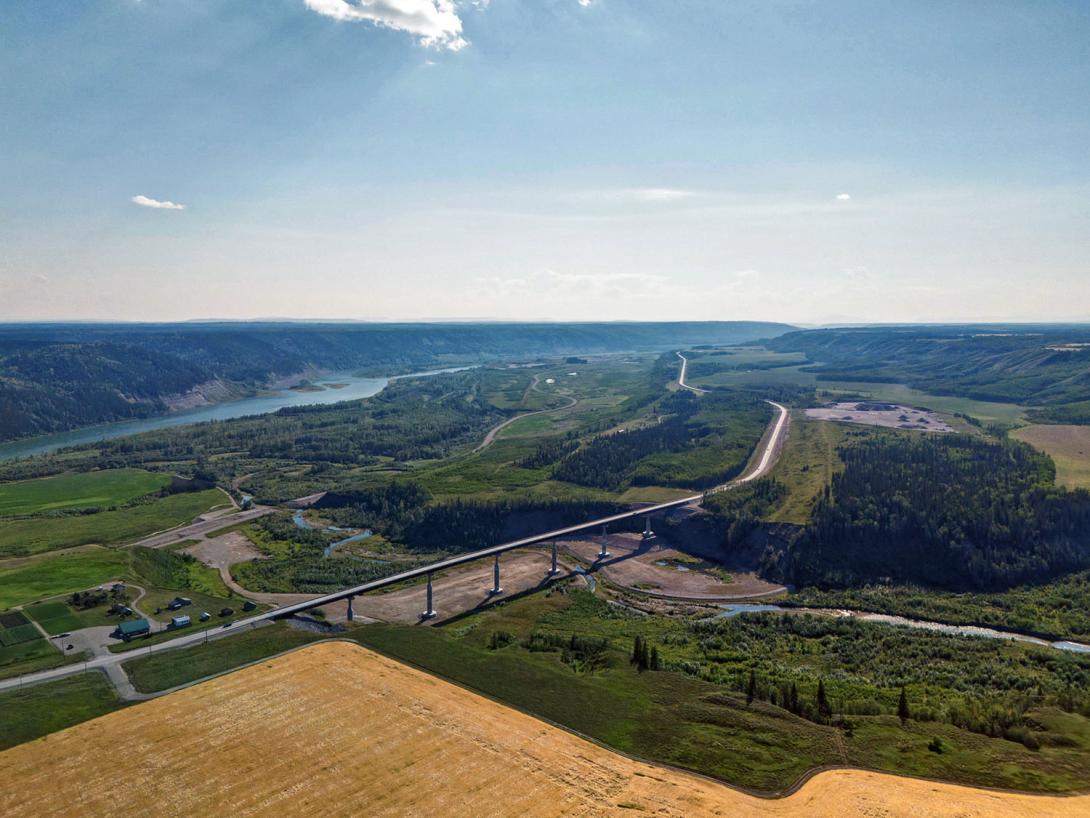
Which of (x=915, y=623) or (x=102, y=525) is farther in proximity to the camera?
(x=102, y=525)

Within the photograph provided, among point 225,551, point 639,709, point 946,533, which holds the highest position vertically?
point 946,533

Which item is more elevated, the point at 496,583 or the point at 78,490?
the point at 496,583

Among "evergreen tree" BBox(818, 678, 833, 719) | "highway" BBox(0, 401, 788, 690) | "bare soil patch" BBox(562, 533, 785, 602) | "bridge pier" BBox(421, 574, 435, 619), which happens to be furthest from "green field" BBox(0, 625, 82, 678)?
"bare soil patch" BBox(562, 533, 785, 602)

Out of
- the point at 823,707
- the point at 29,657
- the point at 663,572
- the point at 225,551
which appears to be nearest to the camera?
the point at 823,707

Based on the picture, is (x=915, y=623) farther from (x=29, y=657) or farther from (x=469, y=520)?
(x=29, y=657)

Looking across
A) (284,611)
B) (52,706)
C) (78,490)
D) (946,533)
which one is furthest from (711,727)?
(78,490)

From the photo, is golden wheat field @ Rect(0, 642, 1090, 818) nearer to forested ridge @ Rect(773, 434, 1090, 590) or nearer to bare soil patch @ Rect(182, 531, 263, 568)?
bare soil patch @ Rect(182, 531, 263, 568)

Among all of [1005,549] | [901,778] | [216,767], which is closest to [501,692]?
[216,767]

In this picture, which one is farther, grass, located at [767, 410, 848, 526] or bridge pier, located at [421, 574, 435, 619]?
grass, located at [767, 410, 848, 526]
